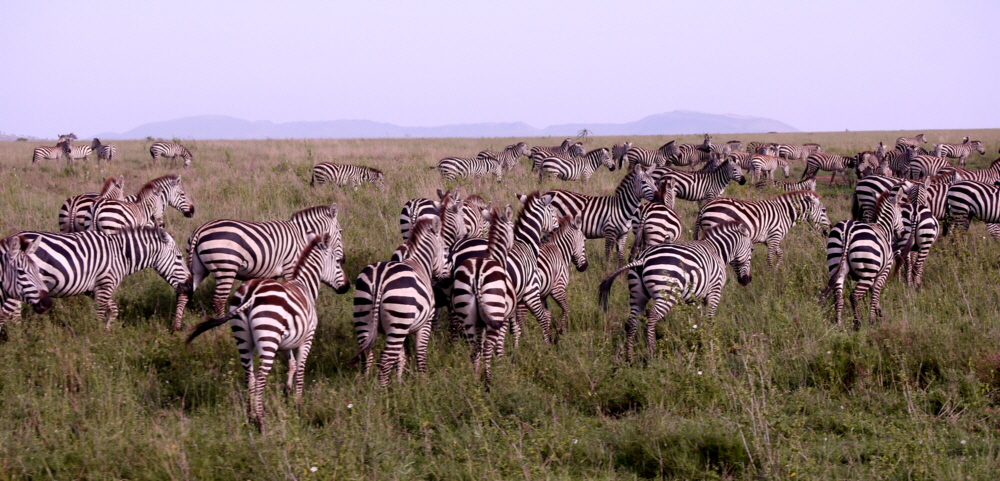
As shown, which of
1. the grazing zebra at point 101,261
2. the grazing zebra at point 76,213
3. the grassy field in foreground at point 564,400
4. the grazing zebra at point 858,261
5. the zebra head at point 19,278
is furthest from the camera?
the grazing zebra at point 76,213

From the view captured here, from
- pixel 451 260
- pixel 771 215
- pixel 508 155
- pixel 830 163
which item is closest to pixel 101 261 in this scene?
pixel 451 260

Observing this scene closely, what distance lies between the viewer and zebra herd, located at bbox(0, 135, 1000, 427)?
5688mm

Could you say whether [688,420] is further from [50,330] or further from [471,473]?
[50,330]

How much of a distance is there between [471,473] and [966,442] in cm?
324

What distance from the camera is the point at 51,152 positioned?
841 inches

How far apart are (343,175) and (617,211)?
790 centimetres

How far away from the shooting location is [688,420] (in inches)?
196

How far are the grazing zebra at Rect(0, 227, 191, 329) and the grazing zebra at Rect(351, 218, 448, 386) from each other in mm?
2964

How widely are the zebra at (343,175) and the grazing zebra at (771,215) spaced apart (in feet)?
27.0

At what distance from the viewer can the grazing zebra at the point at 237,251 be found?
25.1ft

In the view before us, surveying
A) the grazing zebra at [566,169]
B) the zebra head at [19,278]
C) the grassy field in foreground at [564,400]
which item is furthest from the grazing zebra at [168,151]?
the zebra head at [19,278]

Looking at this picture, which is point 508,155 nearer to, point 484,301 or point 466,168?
point 466,168

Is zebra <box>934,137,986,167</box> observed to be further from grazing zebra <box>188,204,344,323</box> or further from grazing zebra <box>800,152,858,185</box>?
grazing zebra <box>188,204,344,323</box>

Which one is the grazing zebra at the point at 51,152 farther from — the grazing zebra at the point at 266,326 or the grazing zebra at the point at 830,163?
the grazing zebra at the point at 830,163
